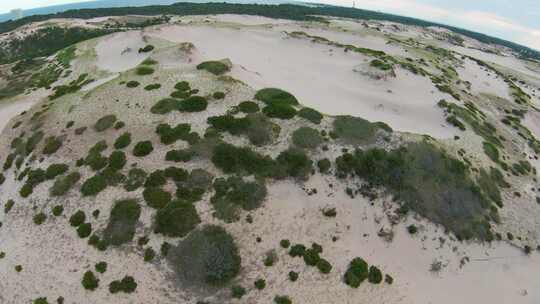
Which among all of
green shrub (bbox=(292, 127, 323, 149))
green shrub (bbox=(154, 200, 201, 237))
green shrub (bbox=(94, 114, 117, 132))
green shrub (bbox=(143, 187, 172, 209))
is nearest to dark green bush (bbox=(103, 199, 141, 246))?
green shrub (bbox=(143, 187, 172, 209))

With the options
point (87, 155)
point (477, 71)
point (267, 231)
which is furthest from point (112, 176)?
Answer: point (477, 71)

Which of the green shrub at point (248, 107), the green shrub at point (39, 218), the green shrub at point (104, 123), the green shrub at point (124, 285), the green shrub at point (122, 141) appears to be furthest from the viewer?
the green shrub at point (248, 107)

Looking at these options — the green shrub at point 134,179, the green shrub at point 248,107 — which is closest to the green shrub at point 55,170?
the green shrub at point 134,179

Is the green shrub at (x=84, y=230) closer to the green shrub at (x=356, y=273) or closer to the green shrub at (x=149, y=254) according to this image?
the green shrub at (x=149, y=254)

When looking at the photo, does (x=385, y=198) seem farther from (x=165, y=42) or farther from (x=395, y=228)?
(x=165, y=42)

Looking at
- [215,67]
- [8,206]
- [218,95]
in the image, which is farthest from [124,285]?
[215,67]

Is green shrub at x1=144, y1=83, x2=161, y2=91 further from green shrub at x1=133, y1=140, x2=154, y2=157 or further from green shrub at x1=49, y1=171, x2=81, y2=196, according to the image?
green shrub at x1=49, y1=171, x2=81, y2=196
